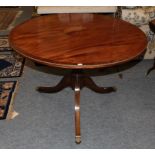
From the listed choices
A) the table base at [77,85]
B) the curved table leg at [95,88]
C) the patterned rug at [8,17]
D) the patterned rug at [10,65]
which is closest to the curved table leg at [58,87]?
the table base at [77,85]

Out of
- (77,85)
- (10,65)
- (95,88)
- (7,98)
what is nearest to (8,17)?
(10,65)

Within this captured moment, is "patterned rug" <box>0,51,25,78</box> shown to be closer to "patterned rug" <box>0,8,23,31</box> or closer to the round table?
the round table

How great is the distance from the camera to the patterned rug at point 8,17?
393 cm

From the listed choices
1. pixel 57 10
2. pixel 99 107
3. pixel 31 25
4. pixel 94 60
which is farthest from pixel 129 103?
pixel 57 10

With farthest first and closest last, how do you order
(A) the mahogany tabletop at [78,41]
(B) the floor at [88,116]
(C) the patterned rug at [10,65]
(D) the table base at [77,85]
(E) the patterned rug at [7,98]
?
(C) the patterned rug at [10,65], (E) the patterned rug at [7,98], (D) the table base at [77,85], (B) the floor at [88,116], (A) the mahogany tabletop at [78,41]

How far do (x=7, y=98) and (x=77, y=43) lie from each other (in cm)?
93

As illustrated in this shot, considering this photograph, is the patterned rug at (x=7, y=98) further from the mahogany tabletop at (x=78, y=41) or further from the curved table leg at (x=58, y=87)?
the mahogany tabletop at (x=78, y=41)

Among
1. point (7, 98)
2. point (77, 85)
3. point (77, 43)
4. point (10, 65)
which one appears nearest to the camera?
point (77, 43)

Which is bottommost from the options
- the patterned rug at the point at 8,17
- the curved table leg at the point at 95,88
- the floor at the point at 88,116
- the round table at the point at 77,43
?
the floor at the point at 88,116

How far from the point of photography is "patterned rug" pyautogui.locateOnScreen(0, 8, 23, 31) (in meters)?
3.93

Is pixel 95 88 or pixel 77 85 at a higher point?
pixel 77 85

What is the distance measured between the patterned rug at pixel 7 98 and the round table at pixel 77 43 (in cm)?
48

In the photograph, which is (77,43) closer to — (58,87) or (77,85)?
(77,85)

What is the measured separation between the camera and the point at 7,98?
7.71 ft
